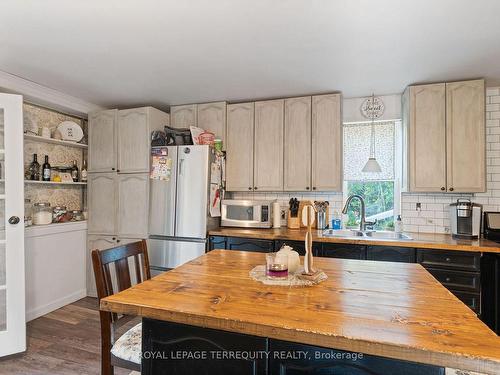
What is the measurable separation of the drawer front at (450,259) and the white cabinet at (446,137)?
64 cm

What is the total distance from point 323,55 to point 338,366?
2.09 metres

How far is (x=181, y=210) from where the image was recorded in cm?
310

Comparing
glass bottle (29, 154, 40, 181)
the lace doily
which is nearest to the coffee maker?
the lace doily

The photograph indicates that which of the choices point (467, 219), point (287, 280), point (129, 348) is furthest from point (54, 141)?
point (467, 219)

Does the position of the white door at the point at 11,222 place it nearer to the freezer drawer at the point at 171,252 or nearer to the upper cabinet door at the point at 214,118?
the freezer drawer at the point at 171,252

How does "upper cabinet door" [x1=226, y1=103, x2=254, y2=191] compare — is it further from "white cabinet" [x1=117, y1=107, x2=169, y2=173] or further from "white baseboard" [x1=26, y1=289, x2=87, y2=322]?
"white baseboard" [x1=26, y1=289, x2=87, y2=322]

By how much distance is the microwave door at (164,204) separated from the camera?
313cm

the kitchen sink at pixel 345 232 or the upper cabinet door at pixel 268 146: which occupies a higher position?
the upper cabinet door at pixel 268 146

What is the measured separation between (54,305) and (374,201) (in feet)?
12.0

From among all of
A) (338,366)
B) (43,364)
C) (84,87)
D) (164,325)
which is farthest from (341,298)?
(84,87)

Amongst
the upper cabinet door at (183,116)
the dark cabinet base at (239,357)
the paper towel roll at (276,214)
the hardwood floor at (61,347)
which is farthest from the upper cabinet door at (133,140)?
the dark cabinet base at (239,357)

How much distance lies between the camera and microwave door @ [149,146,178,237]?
3.13 metres

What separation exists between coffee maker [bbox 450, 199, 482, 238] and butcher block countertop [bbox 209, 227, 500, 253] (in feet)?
0.32

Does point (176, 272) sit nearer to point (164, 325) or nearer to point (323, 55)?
point (164, 325)
